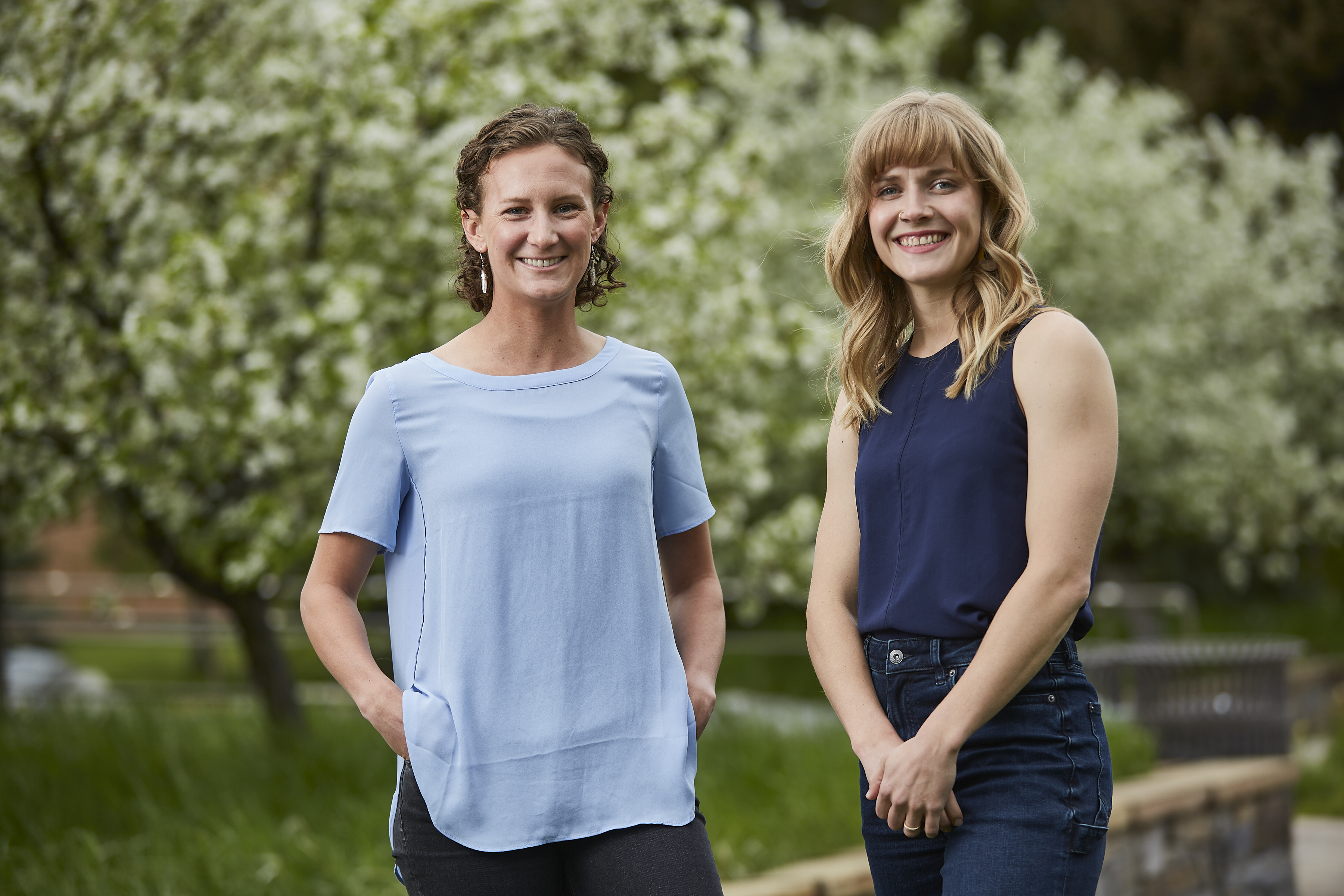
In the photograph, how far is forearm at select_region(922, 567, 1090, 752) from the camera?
1.91m

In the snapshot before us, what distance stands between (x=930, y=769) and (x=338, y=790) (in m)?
3.93

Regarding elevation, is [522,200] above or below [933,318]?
above

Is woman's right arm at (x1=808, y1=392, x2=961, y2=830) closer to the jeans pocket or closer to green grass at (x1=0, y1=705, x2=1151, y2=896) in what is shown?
the jeans pocket

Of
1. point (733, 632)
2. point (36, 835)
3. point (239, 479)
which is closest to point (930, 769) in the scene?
point (36, 835)

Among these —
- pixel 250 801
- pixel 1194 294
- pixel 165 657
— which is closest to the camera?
pixel 250 801

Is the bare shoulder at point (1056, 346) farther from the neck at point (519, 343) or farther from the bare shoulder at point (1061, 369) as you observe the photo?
the neck at point (519, 343)

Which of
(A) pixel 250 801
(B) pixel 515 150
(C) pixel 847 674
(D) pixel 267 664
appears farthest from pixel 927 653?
(D) pixel 267 664

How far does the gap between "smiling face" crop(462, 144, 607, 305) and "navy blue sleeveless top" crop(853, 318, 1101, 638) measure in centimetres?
59

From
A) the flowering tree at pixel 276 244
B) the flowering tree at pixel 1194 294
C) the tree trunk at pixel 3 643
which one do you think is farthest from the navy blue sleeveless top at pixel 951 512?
the flowering tree at pixel 1194 294

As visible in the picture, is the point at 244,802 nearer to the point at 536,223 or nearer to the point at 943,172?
the point at 536,223

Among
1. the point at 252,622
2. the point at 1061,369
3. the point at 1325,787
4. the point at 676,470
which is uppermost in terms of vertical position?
the point at 1061,369

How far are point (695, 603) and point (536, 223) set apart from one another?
68 cm

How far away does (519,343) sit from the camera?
6.66ft

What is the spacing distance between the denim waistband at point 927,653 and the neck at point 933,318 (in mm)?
469
